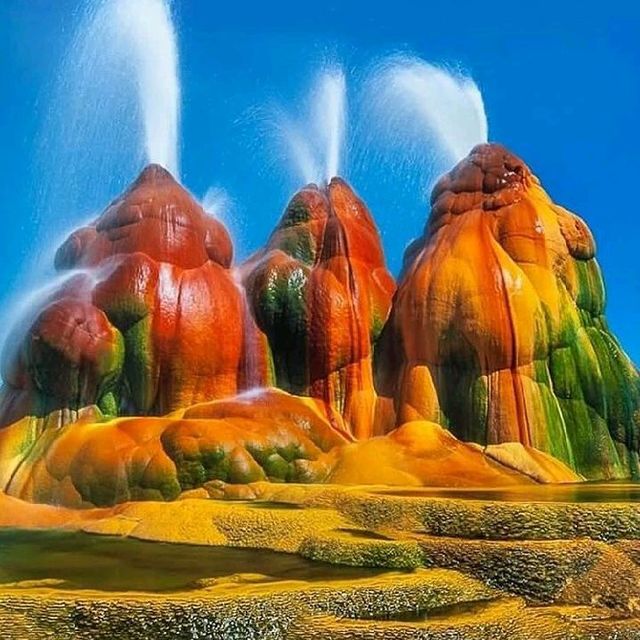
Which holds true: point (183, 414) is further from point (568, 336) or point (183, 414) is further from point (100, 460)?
point (568, 336)

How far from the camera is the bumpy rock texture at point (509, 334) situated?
19.3 m

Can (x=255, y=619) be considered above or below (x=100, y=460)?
below

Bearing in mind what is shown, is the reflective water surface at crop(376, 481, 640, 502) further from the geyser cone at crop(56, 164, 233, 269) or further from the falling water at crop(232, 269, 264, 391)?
the geyser cone at crop(56, 164, 233, 269)

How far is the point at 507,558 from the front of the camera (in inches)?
443

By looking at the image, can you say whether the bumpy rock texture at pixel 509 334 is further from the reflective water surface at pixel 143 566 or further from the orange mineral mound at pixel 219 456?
the reflective water surface at pixel 143 566

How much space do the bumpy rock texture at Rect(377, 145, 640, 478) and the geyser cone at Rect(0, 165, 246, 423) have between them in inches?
158

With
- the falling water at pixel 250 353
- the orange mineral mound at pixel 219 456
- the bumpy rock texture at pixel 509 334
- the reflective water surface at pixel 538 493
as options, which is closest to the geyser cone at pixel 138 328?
the falling water at pixel 250 353

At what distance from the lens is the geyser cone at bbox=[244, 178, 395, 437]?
800 inches

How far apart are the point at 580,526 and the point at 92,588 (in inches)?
248

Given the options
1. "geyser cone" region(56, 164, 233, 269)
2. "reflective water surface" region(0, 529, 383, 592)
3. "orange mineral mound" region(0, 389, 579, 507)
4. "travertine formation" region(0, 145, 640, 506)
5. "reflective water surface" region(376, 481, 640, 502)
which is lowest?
"reflective water surface" region(0, 529, 383, 592)

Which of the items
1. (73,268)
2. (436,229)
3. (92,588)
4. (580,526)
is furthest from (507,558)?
(73,268)

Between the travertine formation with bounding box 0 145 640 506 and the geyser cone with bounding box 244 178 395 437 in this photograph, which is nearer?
the travertine formation with bounding box 0 145 640 506

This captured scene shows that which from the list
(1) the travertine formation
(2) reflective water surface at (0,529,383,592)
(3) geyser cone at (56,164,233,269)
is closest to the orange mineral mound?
(1) the travertine formation

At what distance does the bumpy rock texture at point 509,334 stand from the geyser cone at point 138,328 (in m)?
4.01
